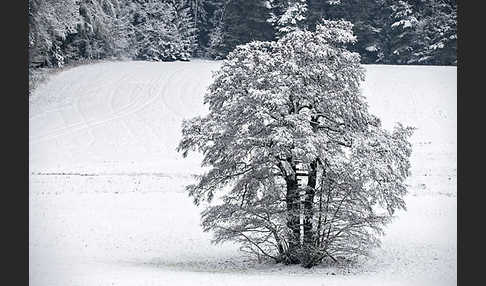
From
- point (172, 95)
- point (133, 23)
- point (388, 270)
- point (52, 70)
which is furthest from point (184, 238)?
point (133, 23)

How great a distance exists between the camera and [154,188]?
30.5 metres

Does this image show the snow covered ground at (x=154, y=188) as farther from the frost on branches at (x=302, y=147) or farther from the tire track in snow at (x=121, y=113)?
the frost on branches at (x=302, y=147)

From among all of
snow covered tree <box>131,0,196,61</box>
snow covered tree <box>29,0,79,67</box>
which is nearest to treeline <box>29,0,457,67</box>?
snow covered tree <box>131,0,196,61</box>

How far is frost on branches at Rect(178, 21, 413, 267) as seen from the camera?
1653 cm

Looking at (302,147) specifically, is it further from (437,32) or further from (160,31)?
(160,31)

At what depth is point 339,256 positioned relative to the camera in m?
17.5

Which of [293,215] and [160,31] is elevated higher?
[160,31]

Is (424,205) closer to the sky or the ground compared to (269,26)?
closer to the ground

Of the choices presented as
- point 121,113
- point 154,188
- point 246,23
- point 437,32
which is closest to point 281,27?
point 246,23

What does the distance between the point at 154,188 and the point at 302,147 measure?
15.3 meters

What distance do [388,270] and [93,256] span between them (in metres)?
7.74

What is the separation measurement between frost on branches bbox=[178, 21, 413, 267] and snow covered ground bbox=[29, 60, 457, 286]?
105 cm
